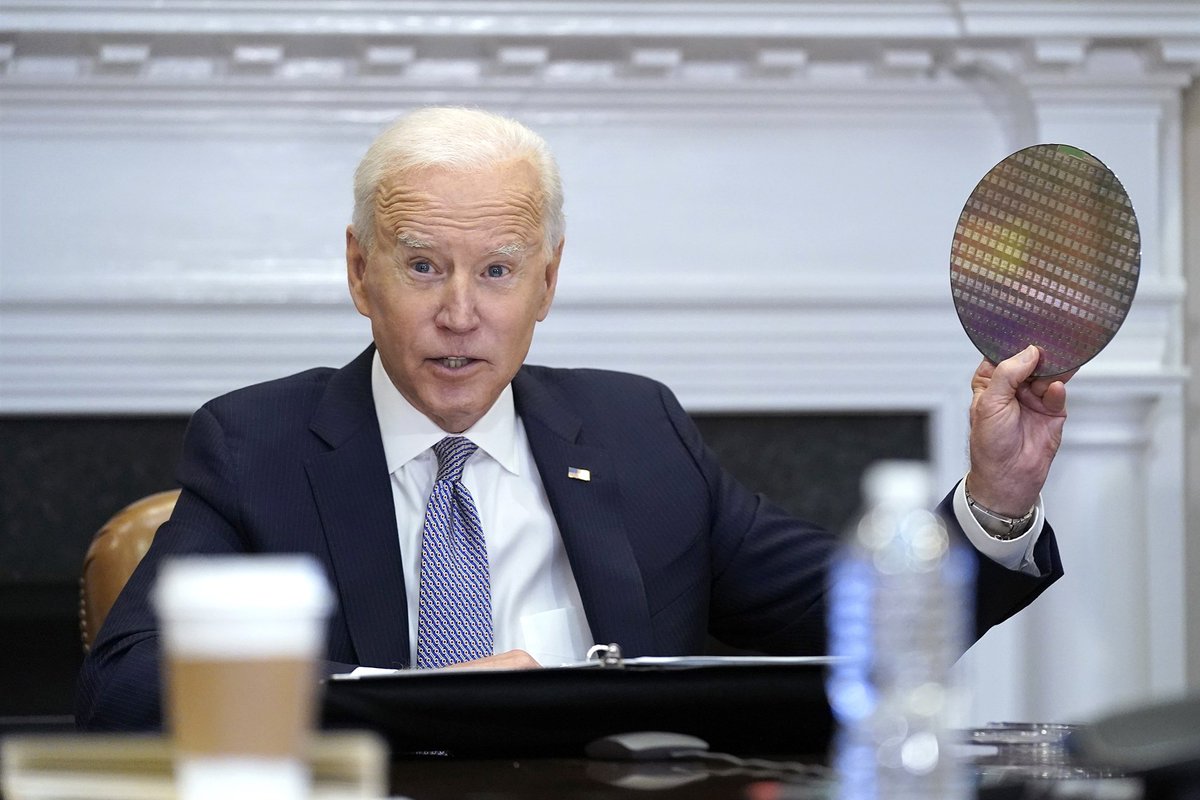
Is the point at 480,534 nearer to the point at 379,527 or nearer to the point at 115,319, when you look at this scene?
the point at 379,527

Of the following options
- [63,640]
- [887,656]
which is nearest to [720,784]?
[887,656]

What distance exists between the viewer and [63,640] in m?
2.81

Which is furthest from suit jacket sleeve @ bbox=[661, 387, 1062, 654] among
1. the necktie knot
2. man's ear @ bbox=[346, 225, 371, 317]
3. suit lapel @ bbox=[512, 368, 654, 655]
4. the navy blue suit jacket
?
man's ear @ bbox=[346, 225, 371, 317]

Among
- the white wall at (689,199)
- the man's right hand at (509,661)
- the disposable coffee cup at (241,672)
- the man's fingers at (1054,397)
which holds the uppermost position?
the white wall at (689,199)

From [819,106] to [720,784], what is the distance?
2166 mm

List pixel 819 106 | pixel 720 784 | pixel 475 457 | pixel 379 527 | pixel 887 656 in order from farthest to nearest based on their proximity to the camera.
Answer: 1. pixel 819 106
2. pixel 475 457
3. pixel 379 527
4. pixel 720 784
5. pixel 887 656

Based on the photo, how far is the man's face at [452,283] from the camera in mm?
1757

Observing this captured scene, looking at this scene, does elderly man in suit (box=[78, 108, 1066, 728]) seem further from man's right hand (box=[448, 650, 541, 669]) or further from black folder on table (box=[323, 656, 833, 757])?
black folder on table (box=[323, 656, 833, 757])

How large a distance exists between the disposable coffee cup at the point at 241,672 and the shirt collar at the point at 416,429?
1.20m

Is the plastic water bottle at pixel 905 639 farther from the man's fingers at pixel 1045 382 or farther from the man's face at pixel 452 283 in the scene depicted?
the man's face at pixel 452 283

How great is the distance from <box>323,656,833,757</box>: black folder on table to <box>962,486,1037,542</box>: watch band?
0.50m

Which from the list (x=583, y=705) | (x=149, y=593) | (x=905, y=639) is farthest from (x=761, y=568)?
(x=905, y=639)

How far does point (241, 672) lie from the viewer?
541mm

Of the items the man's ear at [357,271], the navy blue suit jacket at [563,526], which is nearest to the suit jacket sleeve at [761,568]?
the navy blue suit jacket at [563,526]
